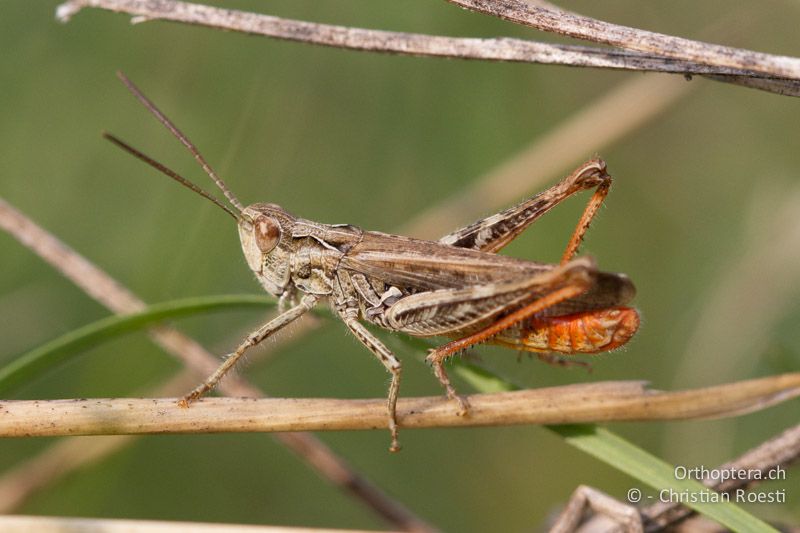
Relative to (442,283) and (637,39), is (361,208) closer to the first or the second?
(442,283)

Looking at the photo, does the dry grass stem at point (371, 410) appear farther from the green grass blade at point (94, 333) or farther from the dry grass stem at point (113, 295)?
the dry grass stem at point (113, 295)

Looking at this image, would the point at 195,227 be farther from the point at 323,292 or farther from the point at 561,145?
the point at 561,145

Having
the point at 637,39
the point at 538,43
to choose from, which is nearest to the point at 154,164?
the point at 538,43

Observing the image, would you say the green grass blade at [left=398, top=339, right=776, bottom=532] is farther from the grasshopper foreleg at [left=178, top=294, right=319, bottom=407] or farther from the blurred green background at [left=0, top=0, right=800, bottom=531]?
the blurred green background at [left=0, top=0, right=800, bottom=531]

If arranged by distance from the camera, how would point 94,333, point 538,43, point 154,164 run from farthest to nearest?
1. point 154,164
2. point 94,333
3. point 538,43

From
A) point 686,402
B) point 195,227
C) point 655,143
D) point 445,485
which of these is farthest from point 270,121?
point 686,402

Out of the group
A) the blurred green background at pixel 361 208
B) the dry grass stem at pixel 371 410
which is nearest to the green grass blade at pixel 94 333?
the dry grass stem at pixel 371 410
